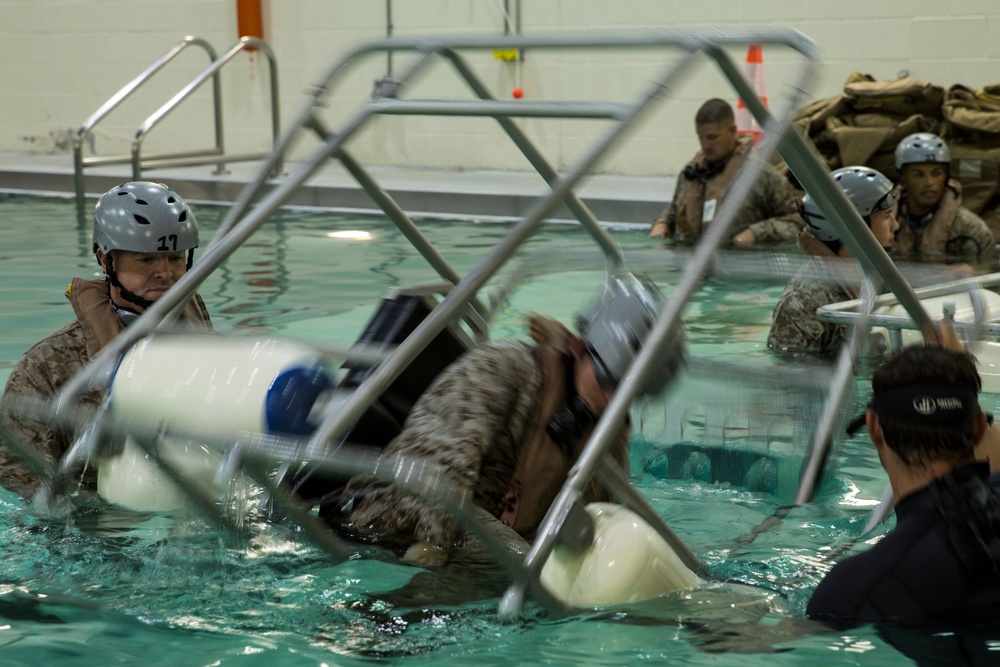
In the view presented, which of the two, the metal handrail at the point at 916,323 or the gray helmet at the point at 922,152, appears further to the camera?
the gray helmet at the point at 922,152

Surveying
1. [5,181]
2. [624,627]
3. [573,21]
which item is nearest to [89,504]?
[624,627]

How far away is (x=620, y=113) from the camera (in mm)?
3006

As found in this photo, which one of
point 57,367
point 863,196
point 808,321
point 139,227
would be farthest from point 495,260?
point 808,321

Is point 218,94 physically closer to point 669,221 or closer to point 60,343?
point 669,221

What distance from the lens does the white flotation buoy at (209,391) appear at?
2.92m

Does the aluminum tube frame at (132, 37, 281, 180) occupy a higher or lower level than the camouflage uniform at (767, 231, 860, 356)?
higher

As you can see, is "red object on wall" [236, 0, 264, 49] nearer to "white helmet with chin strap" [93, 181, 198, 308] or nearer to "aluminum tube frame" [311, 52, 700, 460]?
"white helmet with chin strap" [93, 181, 198, 308]

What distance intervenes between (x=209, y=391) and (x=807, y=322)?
3.56m

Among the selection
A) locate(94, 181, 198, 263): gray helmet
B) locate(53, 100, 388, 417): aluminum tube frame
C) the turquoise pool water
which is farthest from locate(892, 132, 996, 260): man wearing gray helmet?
locate(53, 100, 388, 417): aluminum tube frame

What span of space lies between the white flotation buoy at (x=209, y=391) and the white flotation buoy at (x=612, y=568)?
2.21ft

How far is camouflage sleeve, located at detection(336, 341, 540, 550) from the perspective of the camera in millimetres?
3354

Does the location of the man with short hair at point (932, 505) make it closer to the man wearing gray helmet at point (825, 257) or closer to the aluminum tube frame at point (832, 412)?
the aluminum tube frame at point (832, 412)

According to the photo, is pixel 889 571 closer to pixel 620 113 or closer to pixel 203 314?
pixel 620 113

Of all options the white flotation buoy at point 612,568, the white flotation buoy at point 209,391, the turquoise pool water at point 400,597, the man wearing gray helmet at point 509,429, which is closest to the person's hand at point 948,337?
the turquoise pool water at point 400,597
